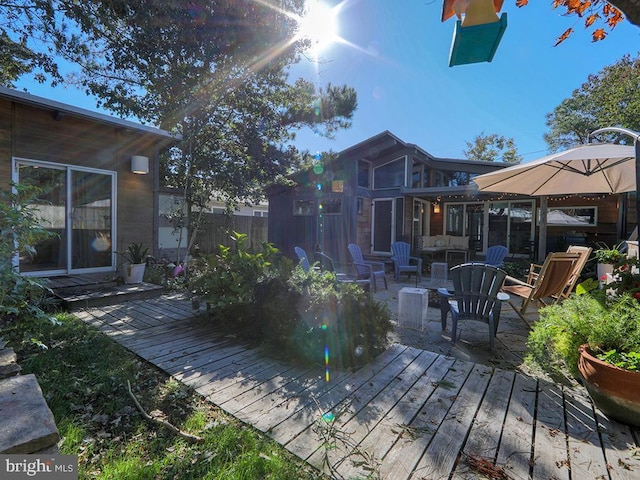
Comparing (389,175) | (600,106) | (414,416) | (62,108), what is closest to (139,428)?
(414,416)

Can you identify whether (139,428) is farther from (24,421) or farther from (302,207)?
(302,207)

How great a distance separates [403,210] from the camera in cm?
973

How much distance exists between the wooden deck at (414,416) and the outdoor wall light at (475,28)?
2322mm

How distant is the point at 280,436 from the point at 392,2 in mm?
5808

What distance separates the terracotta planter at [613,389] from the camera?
1803mm

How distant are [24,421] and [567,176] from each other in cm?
713

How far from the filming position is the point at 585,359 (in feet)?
6.75

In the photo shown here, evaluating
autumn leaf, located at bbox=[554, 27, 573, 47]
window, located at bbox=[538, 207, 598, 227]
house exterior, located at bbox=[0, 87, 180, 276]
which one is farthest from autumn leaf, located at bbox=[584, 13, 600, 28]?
window, located at bbox=[538, 207, 598, 227]

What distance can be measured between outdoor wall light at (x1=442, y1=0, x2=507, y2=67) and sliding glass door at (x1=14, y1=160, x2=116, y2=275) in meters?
5.94

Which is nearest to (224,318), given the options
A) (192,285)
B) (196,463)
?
(192,285)

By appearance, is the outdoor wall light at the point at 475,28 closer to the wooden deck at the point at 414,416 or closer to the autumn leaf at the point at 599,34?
the autumn leaf at the point at 599,34

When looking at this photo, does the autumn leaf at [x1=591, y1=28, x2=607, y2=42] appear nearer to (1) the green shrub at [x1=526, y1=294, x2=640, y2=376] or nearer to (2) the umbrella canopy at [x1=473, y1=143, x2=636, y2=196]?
(2) the umbrella canopy at [x1=473, y1=143, x2=636, y2=196]

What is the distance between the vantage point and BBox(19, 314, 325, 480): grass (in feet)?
4.89

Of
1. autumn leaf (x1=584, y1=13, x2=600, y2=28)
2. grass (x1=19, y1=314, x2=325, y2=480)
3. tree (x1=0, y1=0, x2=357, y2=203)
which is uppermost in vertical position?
tree (x1=0, y1=0, x2=357, y2=203)
